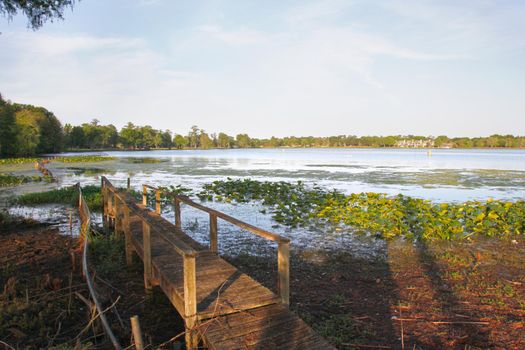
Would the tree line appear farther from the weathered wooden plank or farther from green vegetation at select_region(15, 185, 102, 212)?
the weathered wooden plank

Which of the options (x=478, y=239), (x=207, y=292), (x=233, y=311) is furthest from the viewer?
(x=478, y=239)

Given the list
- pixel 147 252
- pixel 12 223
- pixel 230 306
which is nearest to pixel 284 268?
pixel 230 306

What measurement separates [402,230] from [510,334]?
20.7 ft

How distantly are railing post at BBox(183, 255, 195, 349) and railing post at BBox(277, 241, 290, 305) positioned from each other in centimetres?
107

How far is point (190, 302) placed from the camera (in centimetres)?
404

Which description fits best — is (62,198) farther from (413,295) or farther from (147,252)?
(413,295)

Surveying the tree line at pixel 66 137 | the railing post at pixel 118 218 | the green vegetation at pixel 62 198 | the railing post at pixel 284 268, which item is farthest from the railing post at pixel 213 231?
the tree line at pixel 66 137

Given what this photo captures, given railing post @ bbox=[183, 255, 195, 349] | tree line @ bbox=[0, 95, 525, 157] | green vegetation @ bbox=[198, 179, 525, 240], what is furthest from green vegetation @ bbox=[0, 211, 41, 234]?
tree line @ bbox=[0, 95, 525, 157]

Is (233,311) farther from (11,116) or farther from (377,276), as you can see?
(11,116)

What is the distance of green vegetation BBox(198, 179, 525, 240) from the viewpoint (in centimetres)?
1103

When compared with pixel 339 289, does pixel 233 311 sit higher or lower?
higher

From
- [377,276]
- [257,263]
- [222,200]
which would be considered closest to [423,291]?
[377,276]

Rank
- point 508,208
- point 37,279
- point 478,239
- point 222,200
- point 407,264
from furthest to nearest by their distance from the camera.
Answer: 1. point 222,200
2. point 508,208
3. point 478,239
4. point 407,264
5. point 37,279

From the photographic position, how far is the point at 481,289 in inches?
259
